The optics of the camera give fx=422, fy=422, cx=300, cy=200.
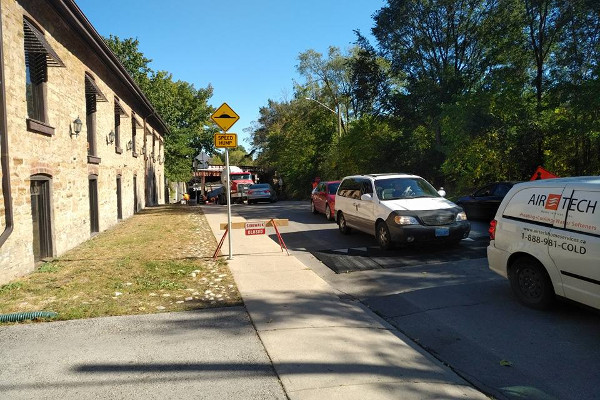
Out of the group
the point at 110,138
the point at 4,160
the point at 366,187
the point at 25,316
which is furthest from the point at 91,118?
the point at 25,316

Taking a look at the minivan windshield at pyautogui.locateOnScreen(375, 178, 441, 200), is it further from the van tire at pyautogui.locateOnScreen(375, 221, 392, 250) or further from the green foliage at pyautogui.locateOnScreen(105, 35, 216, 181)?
the green foliage at pyautogui.locateOnScreen(105, 35, 216, 181)

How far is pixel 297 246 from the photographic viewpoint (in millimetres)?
10336

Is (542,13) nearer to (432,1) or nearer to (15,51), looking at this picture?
→ (432,1)

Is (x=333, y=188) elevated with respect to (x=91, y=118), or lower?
lower

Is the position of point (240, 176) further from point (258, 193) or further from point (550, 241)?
point (550, 241)

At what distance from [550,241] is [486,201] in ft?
30.1

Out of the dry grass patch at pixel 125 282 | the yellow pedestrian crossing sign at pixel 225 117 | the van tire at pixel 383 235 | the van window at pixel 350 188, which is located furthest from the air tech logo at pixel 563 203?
the van window at pixel 350 188

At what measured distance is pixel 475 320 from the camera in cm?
496

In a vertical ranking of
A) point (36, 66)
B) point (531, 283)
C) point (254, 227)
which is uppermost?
point (36, 66)

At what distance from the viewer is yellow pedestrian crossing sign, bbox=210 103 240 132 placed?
27.1ft

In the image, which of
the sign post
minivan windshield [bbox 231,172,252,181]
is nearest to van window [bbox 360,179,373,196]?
the sign post

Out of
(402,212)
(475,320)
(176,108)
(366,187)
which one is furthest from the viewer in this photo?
(176,108)

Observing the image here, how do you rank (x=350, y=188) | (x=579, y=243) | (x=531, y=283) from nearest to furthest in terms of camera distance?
(x=579, y=243), (x=531, y=283), (x=350, y=188)

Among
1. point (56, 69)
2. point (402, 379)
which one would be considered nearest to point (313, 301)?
point (402, 379)
